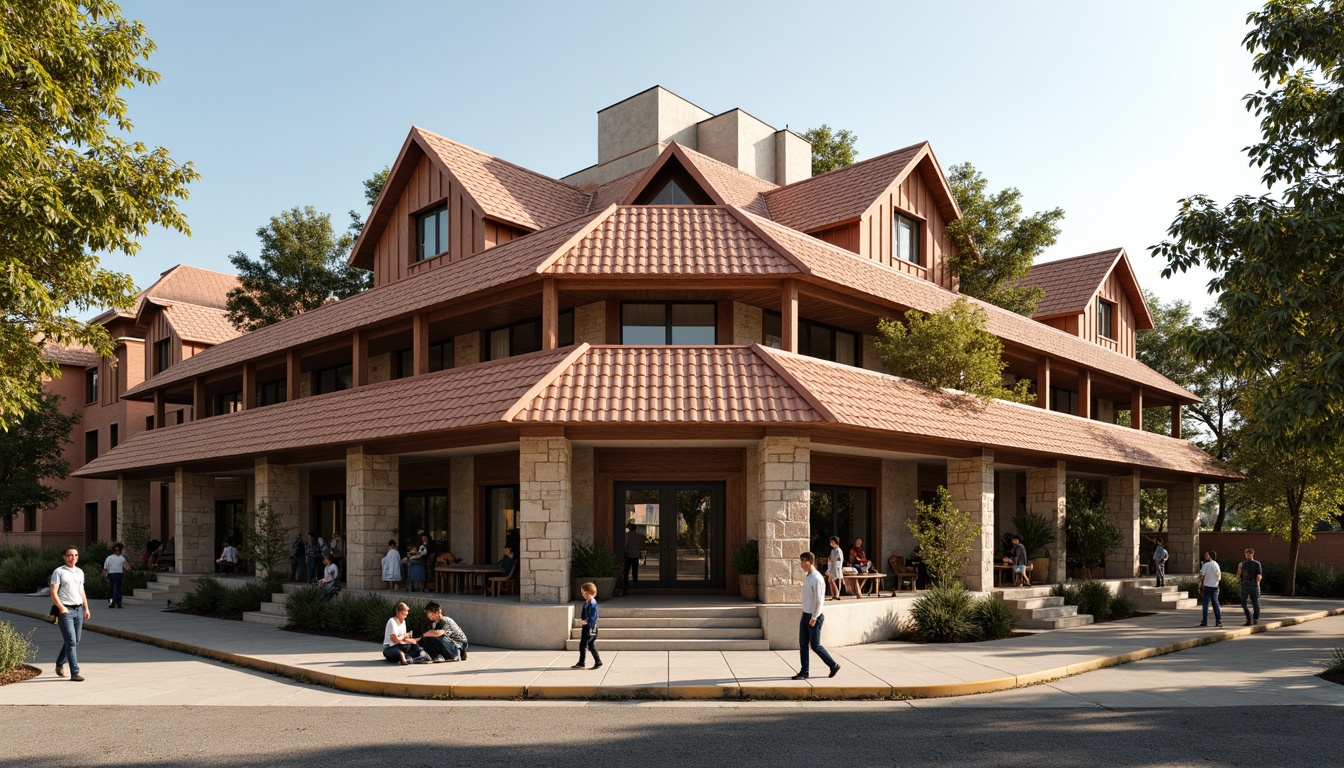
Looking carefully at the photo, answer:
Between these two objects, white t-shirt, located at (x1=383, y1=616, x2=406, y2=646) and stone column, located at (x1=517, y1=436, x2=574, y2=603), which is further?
stone column, located at (x1=517, y1=436, x2=574, y2=603)

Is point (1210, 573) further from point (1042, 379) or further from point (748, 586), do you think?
point (748, 586)

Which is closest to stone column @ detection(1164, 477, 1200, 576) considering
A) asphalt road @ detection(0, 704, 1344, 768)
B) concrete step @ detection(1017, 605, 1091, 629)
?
concrete step @ detection(1017, 605, 1091, 629)

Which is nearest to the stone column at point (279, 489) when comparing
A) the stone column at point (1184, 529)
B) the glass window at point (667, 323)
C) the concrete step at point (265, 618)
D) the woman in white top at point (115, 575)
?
the concrete step at point (265, 618)

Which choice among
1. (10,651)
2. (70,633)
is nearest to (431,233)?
(70,633)

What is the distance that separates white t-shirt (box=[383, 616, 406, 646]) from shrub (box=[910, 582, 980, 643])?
9.62 meters

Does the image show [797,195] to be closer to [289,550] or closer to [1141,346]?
[289,550]

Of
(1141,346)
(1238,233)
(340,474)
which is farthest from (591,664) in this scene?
(1141,346)

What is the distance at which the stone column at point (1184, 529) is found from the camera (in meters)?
31.3

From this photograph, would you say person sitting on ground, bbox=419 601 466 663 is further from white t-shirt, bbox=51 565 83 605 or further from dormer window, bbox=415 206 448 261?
dormer window, bbox=415 206 448 261

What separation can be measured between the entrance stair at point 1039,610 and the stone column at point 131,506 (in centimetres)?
2807

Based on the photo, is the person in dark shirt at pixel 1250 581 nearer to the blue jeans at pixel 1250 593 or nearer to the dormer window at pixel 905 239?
the blue jeans at pixel 1250 593

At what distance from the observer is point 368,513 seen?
20969 millimetres

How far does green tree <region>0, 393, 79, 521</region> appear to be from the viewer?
3869 centimetres

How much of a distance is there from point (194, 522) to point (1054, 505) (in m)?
24.9
